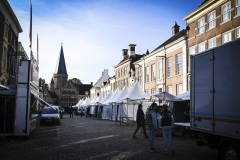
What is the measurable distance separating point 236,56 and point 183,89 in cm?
2512

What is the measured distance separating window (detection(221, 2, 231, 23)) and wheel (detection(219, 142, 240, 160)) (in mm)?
19689

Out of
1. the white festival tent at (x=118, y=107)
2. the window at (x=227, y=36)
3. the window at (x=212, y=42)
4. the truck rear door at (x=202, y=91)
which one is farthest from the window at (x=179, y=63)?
the truck rear door at (x=202, y=91)

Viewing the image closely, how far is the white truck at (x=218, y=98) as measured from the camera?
704cm

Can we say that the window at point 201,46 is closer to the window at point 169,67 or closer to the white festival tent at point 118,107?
the window at point 169,67

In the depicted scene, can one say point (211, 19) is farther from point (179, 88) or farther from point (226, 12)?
point (179, 88)

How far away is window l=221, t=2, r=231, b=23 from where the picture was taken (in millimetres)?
24775

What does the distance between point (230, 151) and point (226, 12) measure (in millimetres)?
20690

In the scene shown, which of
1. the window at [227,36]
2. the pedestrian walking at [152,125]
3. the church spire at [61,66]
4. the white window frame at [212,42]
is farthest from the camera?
the church spire at [61,66]

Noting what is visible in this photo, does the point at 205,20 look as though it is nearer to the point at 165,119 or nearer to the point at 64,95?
the point at 165,119

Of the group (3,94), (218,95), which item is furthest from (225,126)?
(3,94)

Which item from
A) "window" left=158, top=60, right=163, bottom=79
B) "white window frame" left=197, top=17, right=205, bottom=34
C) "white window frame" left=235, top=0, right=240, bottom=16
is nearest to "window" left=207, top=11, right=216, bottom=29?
"white window frame" left=197, top=17, right=205, bottom=34

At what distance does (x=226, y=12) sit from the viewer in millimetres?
25172

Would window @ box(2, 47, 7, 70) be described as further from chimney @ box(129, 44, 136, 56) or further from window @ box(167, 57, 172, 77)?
chimney @ box(129, 44, 136, 56)

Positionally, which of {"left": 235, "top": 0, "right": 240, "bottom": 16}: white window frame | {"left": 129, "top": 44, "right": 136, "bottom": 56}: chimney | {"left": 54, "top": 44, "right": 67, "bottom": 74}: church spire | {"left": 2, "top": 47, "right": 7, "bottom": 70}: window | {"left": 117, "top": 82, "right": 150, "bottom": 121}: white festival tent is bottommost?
{"left": 117, "top": 82, "right": 150, "bottom": 121}: white festival tent
